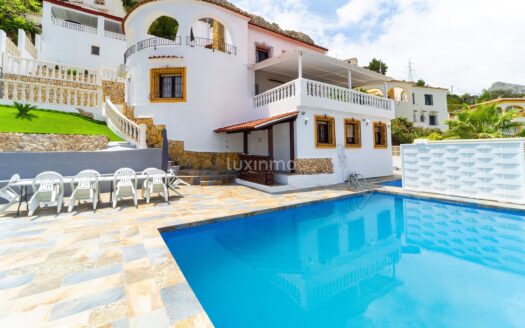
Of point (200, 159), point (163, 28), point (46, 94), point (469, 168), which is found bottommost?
point (469, 168)

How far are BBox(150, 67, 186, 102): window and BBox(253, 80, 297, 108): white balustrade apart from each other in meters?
4.89

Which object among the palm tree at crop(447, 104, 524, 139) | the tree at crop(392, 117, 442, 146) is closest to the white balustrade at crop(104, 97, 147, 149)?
the palm tree at crop(447, 104, 524, 139)

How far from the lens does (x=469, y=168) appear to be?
938cm

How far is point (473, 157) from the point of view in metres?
9.26

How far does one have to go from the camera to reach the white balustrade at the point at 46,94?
13.8m

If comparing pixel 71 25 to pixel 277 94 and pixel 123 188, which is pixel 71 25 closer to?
pixel 277 94

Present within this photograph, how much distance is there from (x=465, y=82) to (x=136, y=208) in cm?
9769

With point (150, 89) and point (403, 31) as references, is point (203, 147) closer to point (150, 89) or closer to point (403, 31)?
point (150, 89)

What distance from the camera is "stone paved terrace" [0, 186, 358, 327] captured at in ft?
8.56

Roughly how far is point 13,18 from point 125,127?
23.4m

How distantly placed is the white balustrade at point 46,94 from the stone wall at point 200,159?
7204mm

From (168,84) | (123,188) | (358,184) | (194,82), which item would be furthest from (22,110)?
(358,184)

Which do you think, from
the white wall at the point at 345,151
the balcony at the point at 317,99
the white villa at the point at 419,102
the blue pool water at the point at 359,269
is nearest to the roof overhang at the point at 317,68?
the balcony at the point at 317,99

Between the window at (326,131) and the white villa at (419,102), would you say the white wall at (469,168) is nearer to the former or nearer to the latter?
the window at (326,131)
